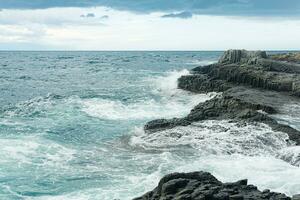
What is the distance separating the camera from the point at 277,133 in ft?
77.4

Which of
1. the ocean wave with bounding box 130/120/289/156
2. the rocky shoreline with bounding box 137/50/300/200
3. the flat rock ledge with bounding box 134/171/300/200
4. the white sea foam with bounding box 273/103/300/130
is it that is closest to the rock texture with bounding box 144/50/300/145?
the rocky shoreline with bounding box 137/50/300/200

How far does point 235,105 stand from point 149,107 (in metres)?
10.0

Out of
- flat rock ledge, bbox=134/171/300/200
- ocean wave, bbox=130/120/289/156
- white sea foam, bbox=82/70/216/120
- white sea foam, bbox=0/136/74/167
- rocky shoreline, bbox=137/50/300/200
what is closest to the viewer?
flat rock ledge, bbox=134/171/300/200

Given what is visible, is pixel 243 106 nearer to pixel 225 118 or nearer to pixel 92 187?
pixel 225 118

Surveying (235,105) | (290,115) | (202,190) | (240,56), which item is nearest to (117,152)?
(235,105)

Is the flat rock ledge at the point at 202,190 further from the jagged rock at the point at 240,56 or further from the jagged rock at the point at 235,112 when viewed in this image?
the jagged rock at the point at 240,56

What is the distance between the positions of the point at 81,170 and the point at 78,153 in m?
3.18

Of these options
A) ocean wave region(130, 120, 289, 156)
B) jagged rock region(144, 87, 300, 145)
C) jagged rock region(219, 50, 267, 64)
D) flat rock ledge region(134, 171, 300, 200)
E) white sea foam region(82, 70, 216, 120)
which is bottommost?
white sea foam region(82, 70, 216, 120)

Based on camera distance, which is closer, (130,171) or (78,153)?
(130,171)

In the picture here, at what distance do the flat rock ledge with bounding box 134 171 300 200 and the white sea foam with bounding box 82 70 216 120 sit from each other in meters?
18.9

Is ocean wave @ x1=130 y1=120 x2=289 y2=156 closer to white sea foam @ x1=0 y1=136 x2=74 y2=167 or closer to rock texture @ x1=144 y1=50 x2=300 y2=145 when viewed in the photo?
rock texture @ x1=144 y1=50 x2=300 y2=145

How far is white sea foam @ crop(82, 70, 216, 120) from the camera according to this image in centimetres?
3397

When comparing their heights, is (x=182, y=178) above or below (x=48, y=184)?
above

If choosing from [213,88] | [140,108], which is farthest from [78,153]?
[213,88]
